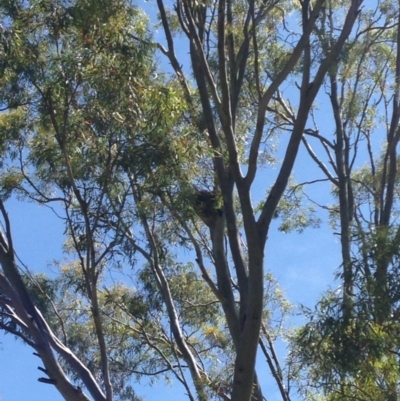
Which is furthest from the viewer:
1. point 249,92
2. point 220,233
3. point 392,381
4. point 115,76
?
A: point 249,92

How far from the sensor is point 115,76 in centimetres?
963

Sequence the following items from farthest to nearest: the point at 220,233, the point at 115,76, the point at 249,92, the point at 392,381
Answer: the point at 249,92
the point at 220,233
the point at 115,76
the point at 392,381

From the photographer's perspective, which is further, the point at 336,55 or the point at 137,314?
the point at 137,314

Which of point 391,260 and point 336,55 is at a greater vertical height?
point 336,55

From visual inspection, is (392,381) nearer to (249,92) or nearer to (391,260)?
(391,260)

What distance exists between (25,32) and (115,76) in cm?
117

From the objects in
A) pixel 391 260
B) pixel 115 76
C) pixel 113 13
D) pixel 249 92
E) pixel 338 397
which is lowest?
pixel 338 397

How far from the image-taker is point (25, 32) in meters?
10.0

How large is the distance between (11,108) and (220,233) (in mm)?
2651

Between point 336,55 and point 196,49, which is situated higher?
point 196,49

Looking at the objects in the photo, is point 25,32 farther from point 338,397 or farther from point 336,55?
point 338,397

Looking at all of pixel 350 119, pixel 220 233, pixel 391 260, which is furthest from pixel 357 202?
pixel 391 260

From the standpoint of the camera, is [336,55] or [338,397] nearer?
[338,397]

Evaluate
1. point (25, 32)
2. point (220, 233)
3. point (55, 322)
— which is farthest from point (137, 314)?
point (25, 32)
